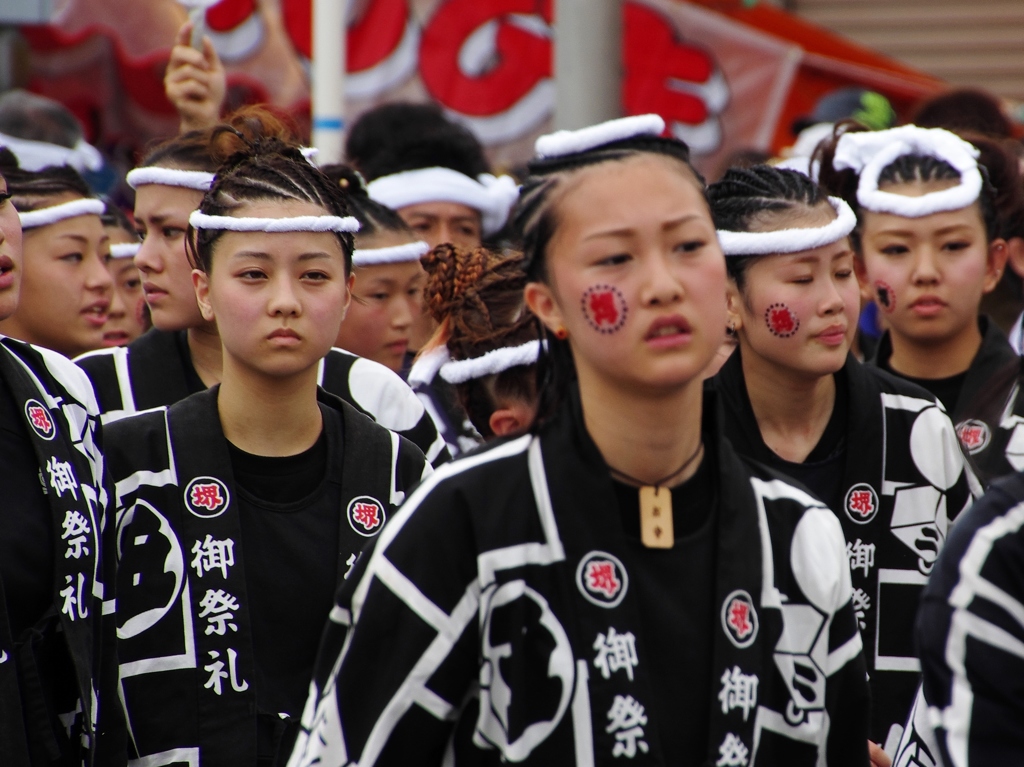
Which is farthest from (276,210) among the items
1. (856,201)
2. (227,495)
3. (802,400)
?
(856,201)

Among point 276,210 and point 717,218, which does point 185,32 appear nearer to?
point 276,210

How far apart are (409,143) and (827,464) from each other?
308 cm

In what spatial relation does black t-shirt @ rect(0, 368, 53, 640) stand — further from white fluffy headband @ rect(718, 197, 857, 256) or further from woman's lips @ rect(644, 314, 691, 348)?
white fluffy headband @ rect(718, 197, 857, 256)

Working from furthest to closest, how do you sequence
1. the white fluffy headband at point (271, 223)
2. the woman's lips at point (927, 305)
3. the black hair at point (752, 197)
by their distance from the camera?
the woman's lips at point (927, 305) < the black hair at point (752, 197) < the white fluffy headband at point (271, 223)

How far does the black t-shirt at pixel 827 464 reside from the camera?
3.17 m

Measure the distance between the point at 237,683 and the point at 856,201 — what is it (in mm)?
2356

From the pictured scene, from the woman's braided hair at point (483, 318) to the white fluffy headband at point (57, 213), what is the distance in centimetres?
146

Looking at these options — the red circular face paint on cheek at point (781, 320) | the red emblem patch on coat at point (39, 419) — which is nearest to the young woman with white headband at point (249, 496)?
the red emblem patch on coat at point (39, 419)

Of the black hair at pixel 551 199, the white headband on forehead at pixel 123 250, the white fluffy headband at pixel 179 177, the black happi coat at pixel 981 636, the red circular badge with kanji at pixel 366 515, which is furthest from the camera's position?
the white headband on forehead at pixel 123 250

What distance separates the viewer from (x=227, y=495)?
2.92 metres

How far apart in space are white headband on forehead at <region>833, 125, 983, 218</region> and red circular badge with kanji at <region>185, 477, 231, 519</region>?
2.12m

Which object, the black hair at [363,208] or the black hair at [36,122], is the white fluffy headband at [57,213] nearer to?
the black hair at [363,208]

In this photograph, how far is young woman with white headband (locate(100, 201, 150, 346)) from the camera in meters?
5.09

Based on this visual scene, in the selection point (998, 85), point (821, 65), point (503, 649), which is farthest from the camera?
point (998, 85)
